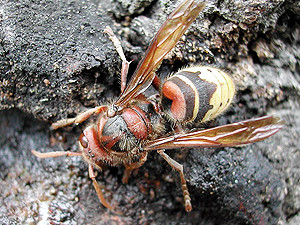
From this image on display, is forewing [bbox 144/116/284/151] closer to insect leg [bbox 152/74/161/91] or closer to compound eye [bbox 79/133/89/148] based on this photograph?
insect leg [bbox 152/74/161/91]

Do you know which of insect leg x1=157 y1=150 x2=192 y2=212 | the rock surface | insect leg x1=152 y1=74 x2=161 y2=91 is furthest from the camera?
insect leg x1=152 y1=74 x2=161 y2=91

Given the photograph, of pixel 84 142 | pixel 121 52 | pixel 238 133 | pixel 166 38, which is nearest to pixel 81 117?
pixel 84 142

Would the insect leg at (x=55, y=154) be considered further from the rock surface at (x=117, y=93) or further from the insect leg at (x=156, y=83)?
the insect leg at (x=156, y=83)

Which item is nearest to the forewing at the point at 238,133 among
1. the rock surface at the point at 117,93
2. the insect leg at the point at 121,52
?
the rock surface at the point at 117,93

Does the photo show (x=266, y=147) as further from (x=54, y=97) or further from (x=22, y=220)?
(x=22, y=220)

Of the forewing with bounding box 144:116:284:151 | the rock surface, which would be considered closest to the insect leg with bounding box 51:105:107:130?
the rock surface

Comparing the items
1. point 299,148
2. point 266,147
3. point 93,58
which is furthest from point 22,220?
point 299,148
